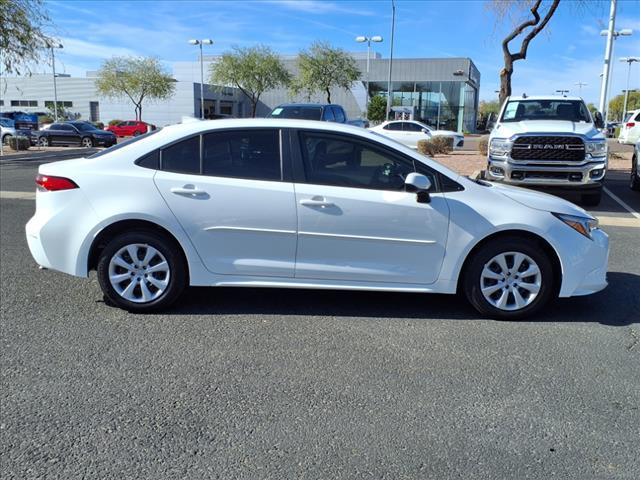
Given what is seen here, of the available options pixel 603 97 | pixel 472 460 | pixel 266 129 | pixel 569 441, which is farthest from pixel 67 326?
pixel 603 97

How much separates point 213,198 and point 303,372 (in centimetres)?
169

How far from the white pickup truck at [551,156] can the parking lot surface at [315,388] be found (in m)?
5.03

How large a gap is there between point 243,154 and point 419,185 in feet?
4.95

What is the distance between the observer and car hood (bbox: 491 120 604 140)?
1000 centimetres

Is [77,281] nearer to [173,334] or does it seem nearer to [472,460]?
[173,334]

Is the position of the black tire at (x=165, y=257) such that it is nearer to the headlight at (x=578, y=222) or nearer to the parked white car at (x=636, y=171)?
the headlight at (x=578, y=222)

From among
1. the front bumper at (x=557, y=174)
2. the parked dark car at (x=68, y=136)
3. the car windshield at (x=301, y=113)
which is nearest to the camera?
the front bumper at (x=557, y=174)

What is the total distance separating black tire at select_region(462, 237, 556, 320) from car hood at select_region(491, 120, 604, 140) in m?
6.02

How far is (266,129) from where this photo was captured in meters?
4.85

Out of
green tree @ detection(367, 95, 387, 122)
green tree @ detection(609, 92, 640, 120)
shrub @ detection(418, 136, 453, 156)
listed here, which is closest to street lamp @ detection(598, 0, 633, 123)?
shrub @ detection(418, 136, 453, 156)

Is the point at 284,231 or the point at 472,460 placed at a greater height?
the point at 284,231

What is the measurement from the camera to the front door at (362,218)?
4.61 m

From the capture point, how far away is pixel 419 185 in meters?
4.48

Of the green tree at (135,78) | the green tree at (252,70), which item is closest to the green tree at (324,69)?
the green tree at (252,70)
